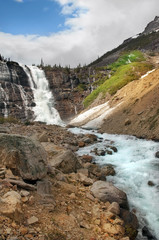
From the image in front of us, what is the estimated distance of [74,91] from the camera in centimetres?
5081

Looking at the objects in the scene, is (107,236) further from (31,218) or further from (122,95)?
(122,95)

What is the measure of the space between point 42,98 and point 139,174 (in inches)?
Answer: 1552

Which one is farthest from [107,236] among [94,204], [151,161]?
[151,161]

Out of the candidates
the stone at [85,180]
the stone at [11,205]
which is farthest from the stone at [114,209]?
the stone at [11,205]

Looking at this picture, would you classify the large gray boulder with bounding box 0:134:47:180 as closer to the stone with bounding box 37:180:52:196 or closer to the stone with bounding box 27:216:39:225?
the stone with bounding box 37:180:52:196

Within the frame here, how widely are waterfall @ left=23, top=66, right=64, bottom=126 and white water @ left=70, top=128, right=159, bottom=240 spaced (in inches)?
1053

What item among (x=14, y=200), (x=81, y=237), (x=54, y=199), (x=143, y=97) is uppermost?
(x=143, y=97)

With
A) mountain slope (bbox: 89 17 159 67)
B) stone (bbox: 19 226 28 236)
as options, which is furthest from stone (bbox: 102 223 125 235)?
mountain slope (bbox: 89 17 159 67)

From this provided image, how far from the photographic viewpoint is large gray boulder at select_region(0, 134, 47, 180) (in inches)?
215

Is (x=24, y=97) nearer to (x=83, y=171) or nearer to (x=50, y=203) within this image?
(x=83, y=171)

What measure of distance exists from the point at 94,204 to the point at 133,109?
1603cm

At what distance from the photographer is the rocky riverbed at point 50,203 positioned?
12.6 feet

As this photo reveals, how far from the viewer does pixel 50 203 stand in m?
4.95

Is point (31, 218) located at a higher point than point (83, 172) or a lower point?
higher
